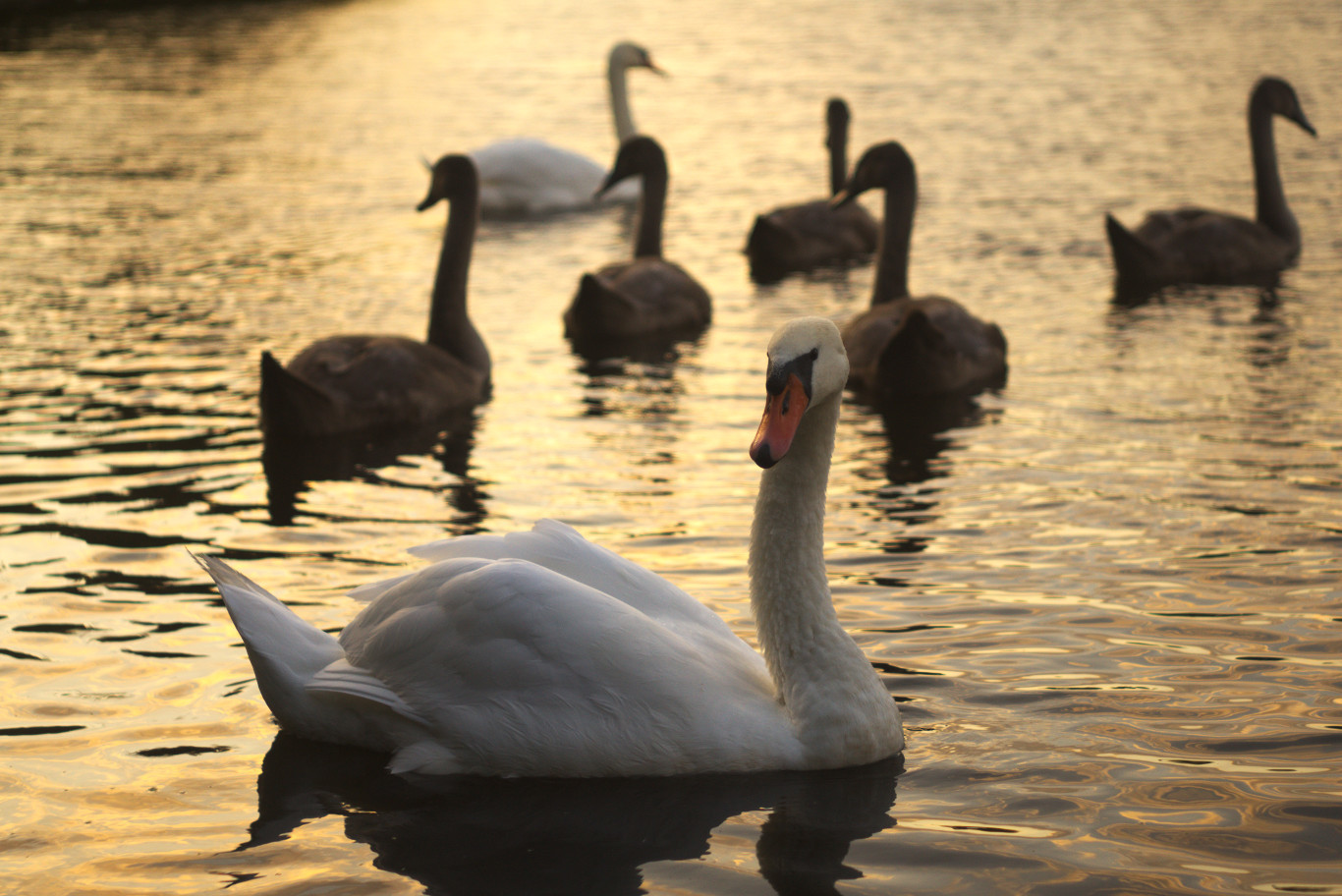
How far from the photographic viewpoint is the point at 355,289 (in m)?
14.3

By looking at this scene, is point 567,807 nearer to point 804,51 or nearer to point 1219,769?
point 1219,769

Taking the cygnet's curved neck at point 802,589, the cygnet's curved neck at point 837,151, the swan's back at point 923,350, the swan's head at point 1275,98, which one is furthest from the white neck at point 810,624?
the cygnet's curved neck at point 837,151

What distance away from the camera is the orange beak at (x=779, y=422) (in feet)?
15.4

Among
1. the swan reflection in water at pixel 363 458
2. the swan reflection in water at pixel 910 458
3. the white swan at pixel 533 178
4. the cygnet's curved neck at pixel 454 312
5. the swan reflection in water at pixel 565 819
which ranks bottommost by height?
the swan reflection in water at pixel 565 819

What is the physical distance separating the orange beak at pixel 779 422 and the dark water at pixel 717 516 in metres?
1.08

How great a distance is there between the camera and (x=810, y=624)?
5141 mm

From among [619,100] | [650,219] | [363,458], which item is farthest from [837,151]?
[363,458]

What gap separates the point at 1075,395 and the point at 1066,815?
6.01 metres

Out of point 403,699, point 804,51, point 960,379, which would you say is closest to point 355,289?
point 960,379

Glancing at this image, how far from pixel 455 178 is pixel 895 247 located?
324cm

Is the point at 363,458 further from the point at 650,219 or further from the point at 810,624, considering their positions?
the point at 650,219

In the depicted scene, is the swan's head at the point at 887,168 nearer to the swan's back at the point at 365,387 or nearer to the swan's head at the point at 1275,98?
the swan's back at the point at 365,387

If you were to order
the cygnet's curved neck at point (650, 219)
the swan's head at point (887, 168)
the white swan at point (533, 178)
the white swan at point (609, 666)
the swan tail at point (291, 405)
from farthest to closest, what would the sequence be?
the white swan at point (533, 178)
the cygnet's curved neck at point (650, 219)
the swan's head at point (887, 168)
the swan tail at point (291, 405)
the white swan at point (609, 666)

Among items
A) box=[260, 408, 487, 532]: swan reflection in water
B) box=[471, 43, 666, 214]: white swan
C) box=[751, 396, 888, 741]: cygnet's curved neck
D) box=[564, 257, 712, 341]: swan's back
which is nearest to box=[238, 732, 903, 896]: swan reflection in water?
box=[751, 396, 888, 741]: cygnet's curved neck
